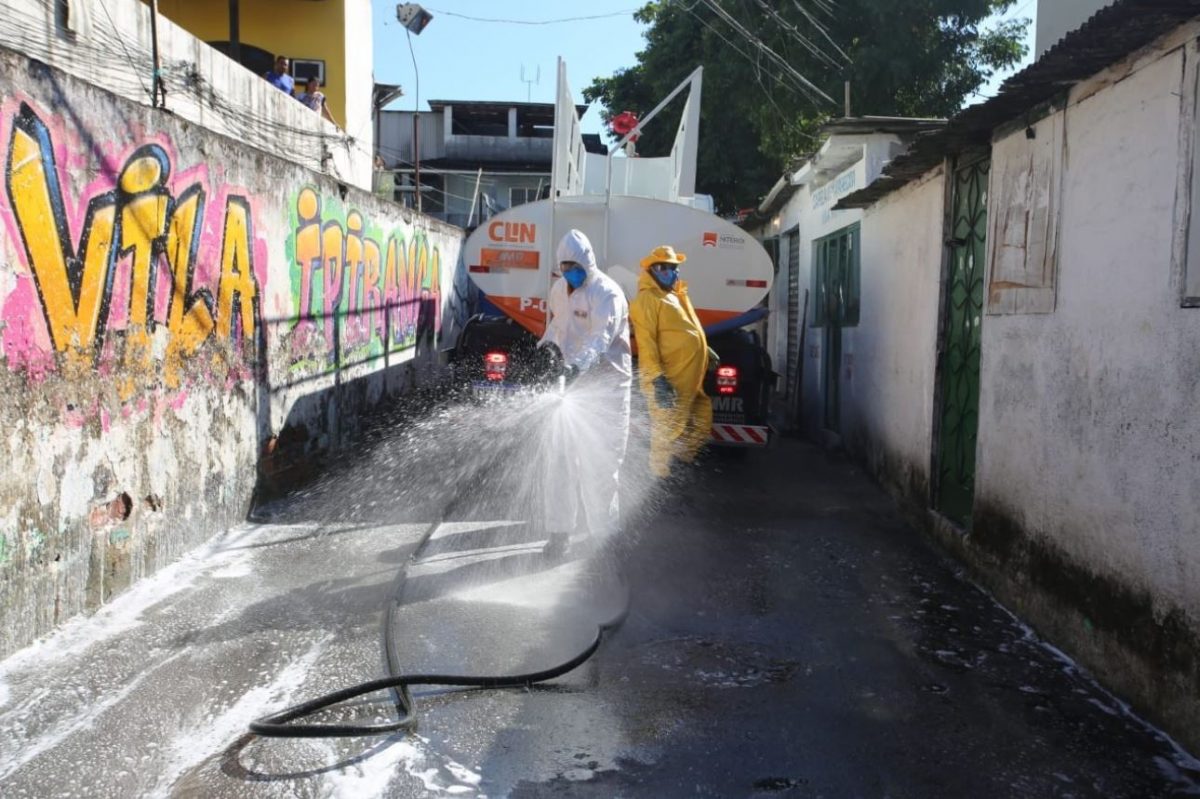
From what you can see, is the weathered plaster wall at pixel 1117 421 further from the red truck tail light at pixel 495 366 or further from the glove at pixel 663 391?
the red truck tail light at pixel 495 366

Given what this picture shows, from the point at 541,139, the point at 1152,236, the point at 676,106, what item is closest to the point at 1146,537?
the point at 1152,236

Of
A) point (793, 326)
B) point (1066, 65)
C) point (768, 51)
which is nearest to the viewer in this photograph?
point (1066, 65)

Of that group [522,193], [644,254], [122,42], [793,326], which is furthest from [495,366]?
[522,193]

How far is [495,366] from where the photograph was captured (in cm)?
809

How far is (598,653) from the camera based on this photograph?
4.71 meters

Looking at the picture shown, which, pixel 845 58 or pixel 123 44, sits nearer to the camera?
pixel 123 44

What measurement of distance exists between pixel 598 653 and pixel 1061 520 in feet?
7.51

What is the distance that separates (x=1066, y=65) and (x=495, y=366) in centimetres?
473

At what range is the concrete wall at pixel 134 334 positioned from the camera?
4375mm

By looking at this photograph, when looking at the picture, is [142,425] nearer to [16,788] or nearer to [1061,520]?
[16,788]

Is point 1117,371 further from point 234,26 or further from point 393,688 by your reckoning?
point 234,26

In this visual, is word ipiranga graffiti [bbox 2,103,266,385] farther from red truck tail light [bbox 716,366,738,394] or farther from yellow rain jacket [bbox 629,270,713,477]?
red truck tail light [bbox 716,366,738,394]

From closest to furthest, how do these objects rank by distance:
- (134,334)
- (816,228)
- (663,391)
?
(134,334)
(663,391)
(816,228)

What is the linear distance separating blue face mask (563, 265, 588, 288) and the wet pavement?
1758mm
